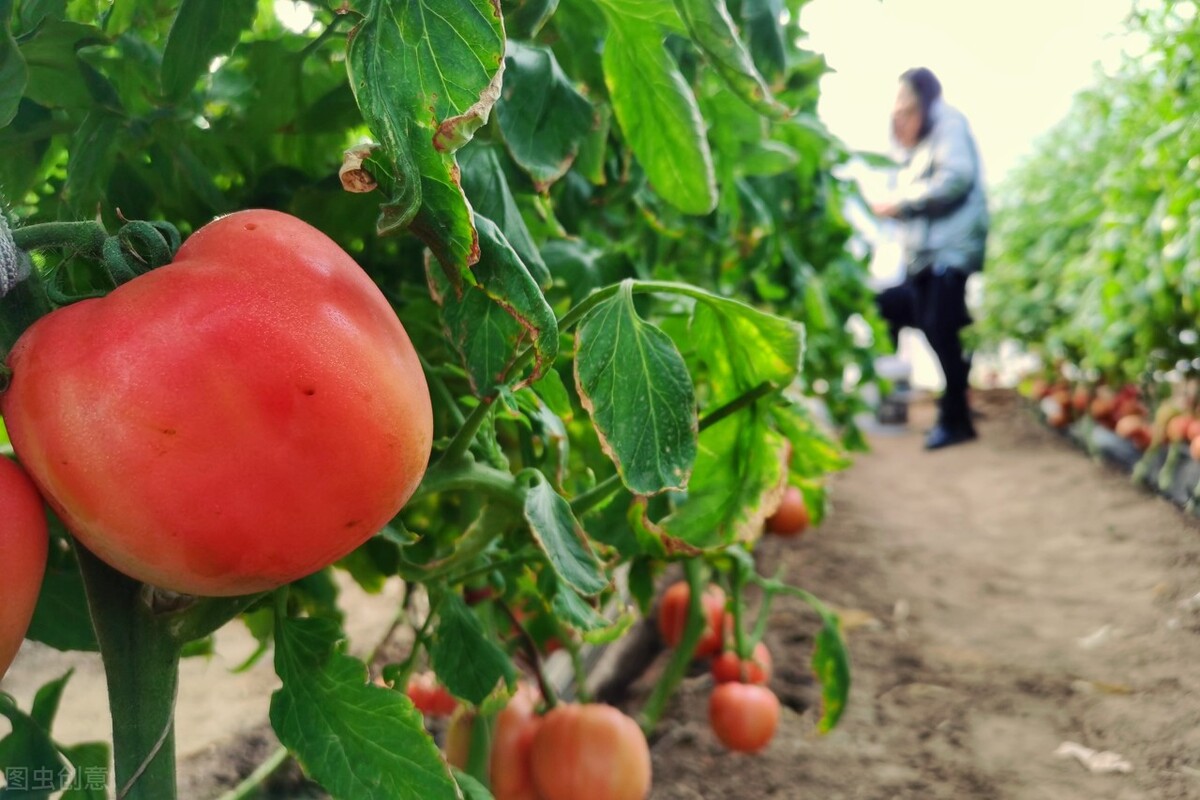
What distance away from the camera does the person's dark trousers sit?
393 centimetres

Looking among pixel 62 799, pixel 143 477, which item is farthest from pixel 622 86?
pixel 62 799

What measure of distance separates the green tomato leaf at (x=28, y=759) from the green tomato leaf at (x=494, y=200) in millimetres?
371

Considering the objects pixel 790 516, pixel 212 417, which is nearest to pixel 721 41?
pixel 212 417

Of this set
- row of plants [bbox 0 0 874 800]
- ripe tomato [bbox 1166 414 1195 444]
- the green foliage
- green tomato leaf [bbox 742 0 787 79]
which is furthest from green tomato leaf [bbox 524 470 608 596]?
ripe tomato [bbox 1166 414 1195 444]

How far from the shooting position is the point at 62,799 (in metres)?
0.57

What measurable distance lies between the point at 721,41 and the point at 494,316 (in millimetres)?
175

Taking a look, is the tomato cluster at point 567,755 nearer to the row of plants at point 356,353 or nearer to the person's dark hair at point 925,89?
Result: the row of plants at point 356,353

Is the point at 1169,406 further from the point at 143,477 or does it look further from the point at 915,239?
the point at 143,477

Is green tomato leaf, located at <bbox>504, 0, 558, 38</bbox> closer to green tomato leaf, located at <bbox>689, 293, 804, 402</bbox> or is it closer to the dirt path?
green tomato leaf, located at <bbox>689, 293, 804, 402</bbox>

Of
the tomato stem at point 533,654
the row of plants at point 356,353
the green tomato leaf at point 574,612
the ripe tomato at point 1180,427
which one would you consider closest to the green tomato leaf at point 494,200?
the row of plants at point 356,353

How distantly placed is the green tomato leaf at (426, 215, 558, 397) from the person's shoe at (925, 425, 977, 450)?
3830mm

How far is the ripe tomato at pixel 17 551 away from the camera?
0.31m

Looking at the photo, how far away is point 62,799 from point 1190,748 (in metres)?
1.07

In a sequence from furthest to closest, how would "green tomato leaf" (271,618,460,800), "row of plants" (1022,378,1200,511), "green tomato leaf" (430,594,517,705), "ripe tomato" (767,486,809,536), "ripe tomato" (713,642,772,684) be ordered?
"row of plants" (1022,378,1200,511) → "ripe tomato" (767,486,809,536) → "ripe tomato" (713,642,772,684) → "green tomato leaf" (430,594,517,705) → "green tomato leaf" (271,618,460,800)
